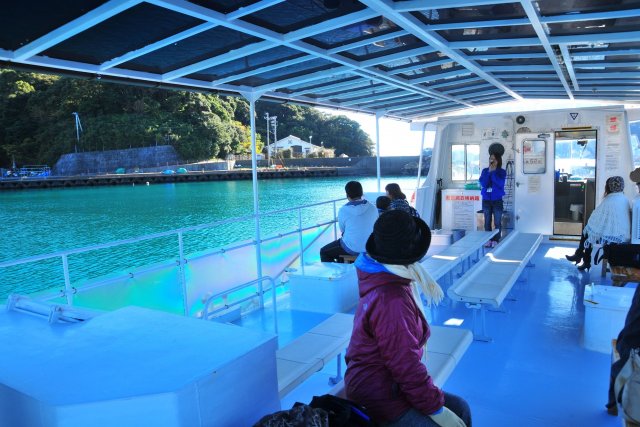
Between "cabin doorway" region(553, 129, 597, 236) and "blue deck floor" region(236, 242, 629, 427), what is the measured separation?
301 centimetres

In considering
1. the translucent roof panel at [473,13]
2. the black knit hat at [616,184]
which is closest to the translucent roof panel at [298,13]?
the translucent roof panel at [473,13]

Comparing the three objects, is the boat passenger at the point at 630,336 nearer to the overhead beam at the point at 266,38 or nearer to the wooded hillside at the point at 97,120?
the overhead beam at the point at 266,38

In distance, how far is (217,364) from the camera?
1331mm

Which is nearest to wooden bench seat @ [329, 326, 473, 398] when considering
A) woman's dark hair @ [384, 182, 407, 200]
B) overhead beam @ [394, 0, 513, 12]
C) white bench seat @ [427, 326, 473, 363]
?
white bench seat @ [427, 326, 473, 363]

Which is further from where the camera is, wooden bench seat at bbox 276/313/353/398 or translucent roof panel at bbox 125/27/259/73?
translucent roof panel at bbox 125/27/259/73

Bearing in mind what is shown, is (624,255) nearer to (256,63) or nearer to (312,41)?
(312,41)

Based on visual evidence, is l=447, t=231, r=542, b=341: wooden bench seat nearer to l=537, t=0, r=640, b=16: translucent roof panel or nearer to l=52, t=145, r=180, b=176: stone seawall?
l=537, t=0, r=640, b=16: translucent roof panel

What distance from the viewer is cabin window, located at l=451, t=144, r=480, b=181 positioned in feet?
27.7

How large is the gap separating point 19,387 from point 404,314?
1207 millimetres

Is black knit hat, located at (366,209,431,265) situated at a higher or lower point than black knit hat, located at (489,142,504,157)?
lower

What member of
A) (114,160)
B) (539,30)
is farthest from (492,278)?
(114,160)

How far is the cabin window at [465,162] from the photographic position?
8.44 m

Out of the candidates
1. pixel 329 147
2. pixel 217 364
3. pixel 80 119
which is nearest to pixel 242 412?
pixel 217 364

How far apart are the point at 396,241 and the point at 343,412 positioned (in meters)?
0.63
